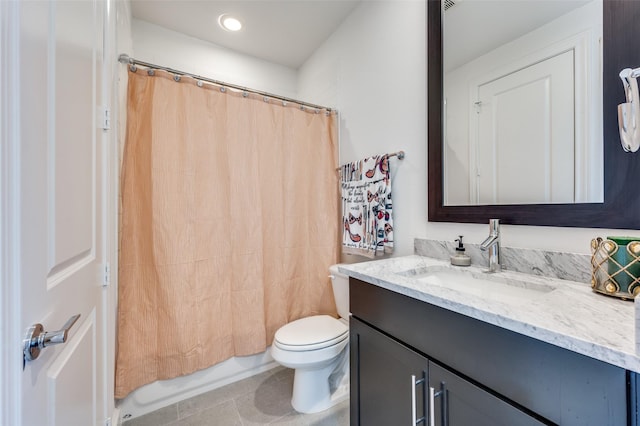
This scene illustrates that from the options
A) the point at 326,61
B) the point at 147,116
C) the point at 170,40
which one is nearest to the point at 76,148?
the point at 147,116

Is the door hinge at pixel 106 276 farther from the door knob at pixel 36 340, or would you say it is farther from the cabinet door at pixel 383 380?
the cabinet door at pixel 383 380

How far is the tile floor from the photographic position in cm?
137

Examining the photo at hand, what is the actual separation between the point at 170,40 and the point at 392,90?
1785mm

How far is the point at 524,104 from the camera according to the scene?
1.01m

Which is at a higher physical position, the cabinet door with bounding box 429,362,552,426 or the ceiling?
the ceiling

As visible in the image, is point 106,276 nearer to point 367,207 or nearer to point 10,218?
point 10,218

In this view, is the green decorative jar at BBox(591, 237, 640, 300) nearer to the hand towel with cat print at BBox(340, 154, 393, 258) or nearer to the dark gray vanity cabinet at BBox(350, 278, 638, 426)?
the dark gray vanity cabinet at BBox(350, 278, 638, 426)

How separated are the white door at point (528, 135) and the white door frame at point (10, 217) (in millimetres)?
1440

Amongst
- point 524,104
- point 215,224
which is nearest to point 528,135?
point 524,104

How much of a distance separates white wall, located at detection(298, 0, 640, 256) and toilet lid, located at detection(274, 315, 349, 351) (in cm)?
59

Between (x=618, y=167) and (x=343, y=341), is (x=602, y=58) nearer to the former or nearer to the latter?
(x=618, y=167)

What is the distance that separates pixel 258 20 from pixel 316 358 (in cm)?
234

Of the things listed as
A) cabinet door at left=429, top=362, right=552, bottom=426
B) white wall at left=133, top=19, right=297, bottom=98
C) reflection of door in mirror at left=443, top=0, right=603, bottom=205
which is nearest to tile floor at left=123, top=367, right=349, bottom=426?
cabinet door at left=429, top=362, right=552, bottom=426

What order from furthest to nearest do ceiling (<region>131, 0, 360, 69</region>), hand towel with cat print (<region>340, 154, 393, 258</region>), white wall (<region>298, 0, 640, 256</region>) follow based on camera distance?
1. ceiling (<region>131, 0, 360, 69</region>)
2. hand towel with cat print (<region>340, 154, 393, 258</region>)
3. white wall (<region>298, 0, 640, 256</region>)
